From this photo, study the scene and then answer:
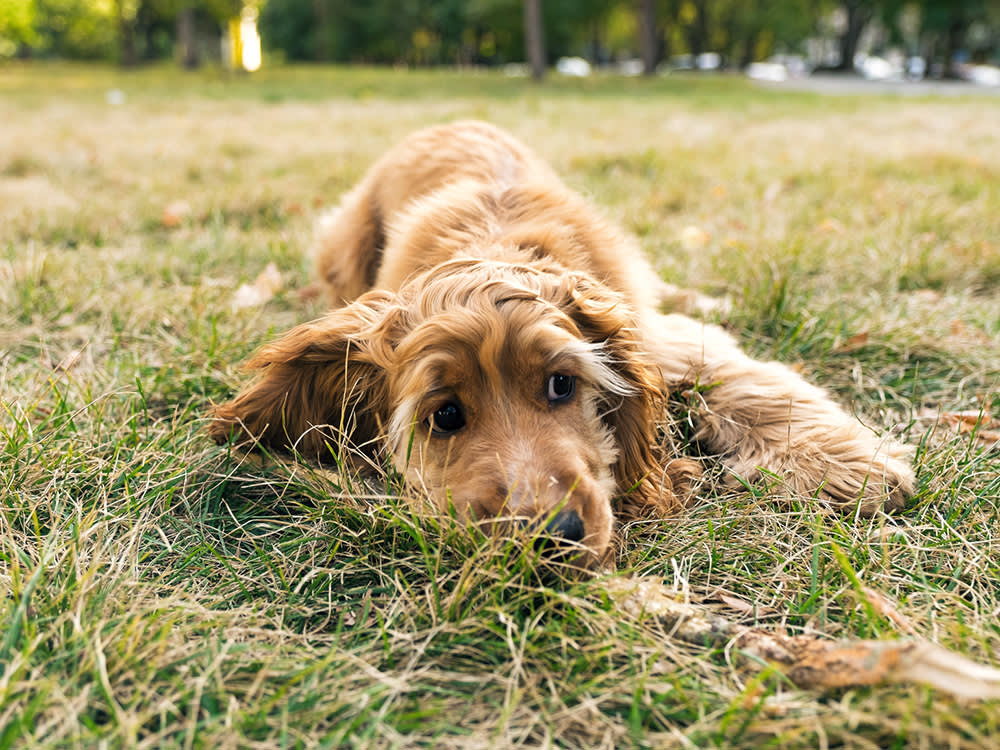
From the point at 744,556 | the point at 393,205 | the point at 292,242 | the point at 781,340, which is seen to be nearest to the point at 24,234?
the point at 292,242

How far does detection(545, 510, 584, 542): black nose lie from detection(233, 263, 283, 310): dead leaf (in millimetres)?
2492

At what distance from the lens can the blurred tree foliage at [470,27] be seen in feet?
119

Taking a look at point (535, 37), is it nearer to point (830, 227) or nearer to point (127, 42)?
point (830, 227)

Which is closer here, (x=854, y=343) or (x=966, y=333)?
(x=854, y=343)

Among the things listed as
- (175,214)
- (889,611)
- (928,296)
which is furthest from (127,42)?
(889,611)

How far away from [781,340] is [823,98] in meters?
18.5

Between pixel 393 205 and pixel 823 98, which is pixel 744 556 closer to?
pixel 393 205

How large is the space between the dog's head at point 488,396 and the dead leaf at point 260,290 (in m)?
1.46

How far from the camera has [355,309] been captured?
2625 millimetres

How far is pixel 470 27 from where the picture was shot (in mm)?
51031

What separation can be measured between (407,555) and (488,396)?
1.61 ft

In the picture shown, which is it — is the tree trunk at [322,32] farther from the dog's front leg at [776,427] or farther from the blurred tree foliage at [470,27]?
the dog's front leg at [776,427]

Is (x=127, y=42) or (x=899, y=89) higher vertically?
(x=127, y=42)

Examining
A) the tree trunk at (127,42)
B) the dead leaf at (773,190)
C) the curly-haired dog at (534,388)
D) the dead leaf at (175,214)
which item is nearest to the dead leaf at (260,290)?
the curly-haired dog at (534,388)
